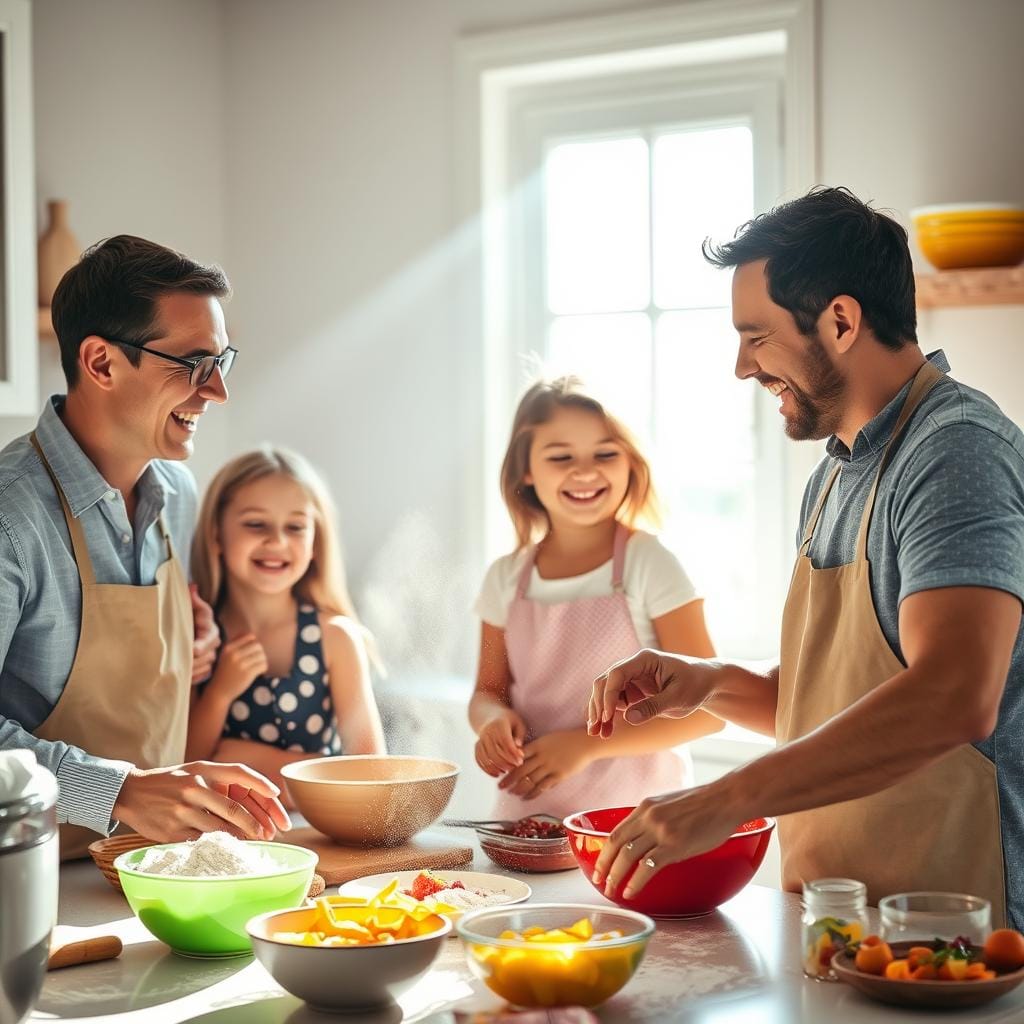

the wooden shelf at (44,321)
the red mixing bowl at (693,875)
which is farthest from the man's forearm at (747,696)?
the wooden shelf at (44,321)

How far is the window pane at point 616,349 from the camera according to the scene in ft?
12.0

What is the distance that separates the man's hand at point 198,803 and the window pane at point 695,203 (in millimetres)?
2241

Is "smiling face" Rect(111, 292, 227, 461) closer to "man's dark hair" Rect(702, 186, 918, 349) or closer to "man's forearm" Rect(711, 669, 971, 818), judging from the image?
"man's dark hair" Rect(702, 186, 918, 349)

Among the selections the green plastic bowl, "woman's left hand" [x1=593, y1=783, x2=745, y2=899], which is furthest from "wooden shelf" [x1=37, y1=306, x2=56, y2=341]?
"woman's left hand" [x1=593, y1=783, x2=745, y2=899]

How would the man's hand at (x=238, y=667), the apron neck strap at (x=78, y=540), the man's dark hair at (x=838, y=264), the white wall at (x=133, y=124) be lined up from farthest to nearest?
the white wall at (x=133, y=124)
the man's hand at (x=238, y=667)
the apron neck strap at (x=78, y=540)
the man's dark hair at (x=838, y=264)

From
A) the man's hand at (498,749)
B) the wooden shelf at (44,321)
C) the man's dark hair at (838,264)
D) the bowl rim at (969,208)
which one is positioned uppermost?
the bowl rim at (969,208)

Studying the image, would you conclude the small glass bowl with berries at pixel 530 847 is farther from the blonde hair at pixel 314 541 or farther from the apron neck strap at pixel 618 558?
the blonde hair at pixel 314 541

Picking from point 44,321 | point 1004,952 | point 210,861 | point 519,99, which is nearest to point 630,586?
point 210,861

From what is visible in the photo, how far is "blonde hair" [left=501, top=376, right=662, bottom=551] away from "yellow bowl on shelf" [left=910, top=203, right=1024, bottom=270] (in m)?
0.88

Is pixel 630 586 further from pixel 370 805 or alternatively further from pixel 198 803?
pixel 198 803

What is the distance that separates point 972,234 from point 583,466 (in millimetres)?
1007

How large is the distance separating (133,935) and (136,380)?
829mm

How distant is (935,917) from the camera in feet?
4.23

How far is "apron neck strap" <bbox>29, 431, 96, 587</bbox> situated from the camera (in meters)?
1.92
